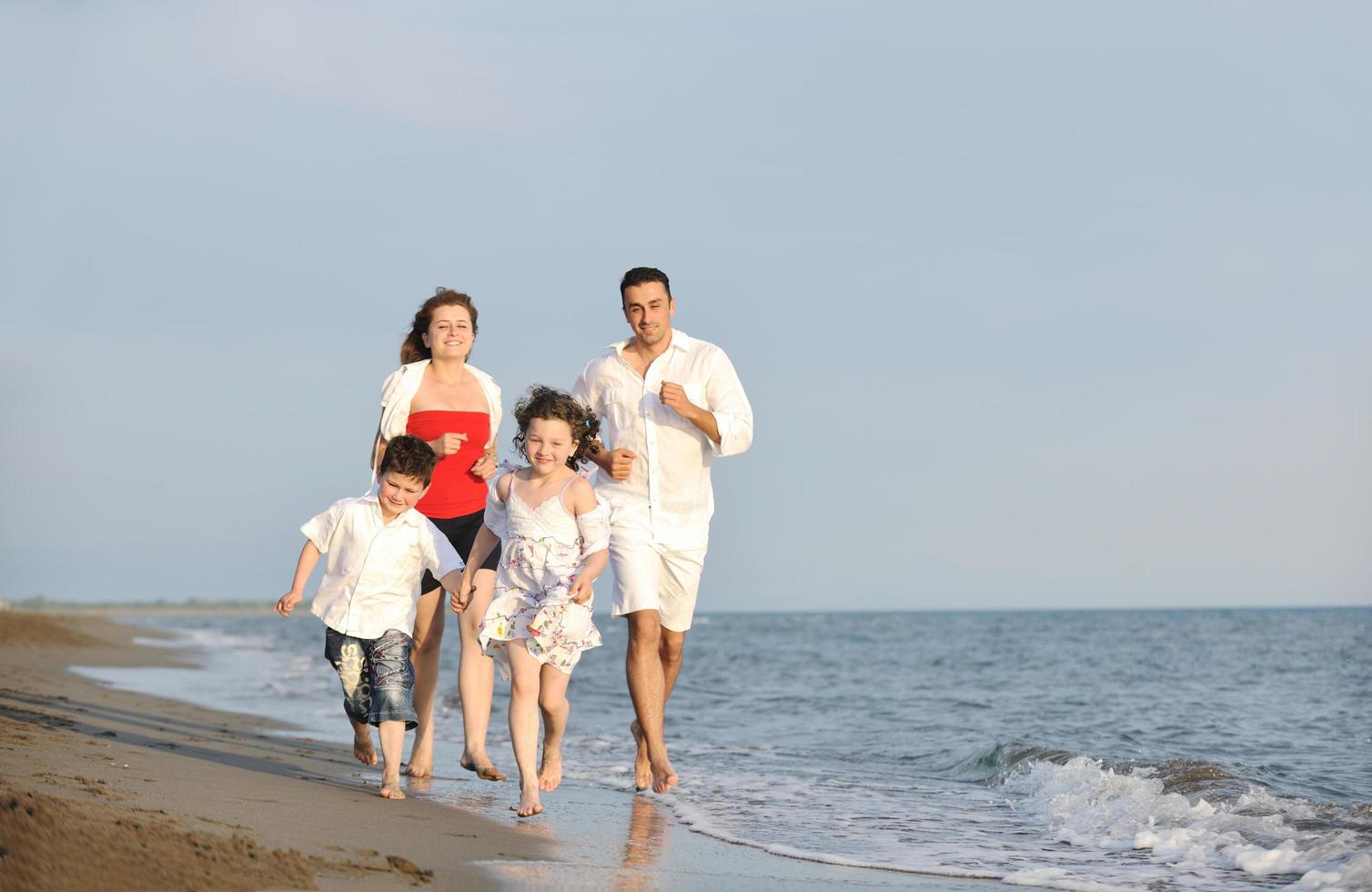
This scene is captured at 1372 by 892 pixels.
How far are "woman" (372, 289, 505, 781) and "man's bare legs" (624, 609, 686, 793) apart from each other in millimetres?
664

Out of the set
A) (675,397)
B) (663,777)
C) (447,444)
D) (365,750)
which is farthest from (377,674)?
(675,397)

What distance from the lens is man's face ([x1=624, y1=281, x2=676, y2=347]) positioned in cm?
584

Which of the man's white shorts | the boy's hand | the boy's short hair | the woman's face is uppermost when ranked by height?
the woman's face

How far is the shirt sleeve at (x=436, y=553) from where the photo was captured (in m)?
5.51

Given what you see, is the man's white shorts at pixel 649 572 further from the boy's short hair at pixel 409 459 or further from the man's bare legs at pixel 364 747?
the man's bare legs at pixel 364 747

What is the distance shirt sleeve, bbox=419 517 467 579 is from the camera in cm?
551

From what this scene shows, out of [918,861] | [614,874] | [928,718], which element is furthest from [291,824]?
[928,718]

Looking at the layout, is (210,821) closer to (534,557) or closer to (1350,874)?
(534,557)

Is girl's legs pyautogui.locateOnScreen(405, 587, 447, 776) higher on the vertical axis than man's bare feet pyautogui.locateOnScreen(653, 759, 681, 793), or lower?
higher

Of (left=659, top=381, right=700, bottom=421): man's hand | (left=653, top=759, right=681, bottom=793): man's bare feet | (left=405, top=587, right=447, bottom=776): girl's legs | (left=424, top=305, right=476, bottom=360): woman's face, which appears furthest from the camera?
(left=405, top=587, right=447, bottom=776): girl's legs

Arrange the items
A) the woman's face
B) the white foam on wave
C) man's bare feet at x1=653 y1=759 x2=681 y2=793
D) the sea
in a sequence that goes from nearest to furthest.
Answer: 1. the white foam on wave
2. the sea
3. man's bare feet at x1=653 y1=759 x2=681 y2=793
4. the woman's face

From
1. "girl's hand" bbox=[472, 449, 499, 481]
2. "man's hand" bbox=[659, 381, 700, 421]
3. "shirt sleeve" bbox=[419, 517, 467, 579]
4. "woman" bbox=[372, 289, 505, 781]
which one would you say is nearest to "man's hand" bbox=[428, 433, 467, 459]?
"woman" bbox=[372, 289, 505, 781]

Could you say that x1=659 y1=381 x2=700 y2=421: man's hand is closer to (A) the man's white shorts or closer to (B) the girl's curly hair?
(B) the girl's curly hair

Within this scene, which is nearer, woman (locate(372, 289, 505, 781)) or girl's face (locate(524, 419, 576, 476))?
girl's face (locate(524, 419, 576, 476))
